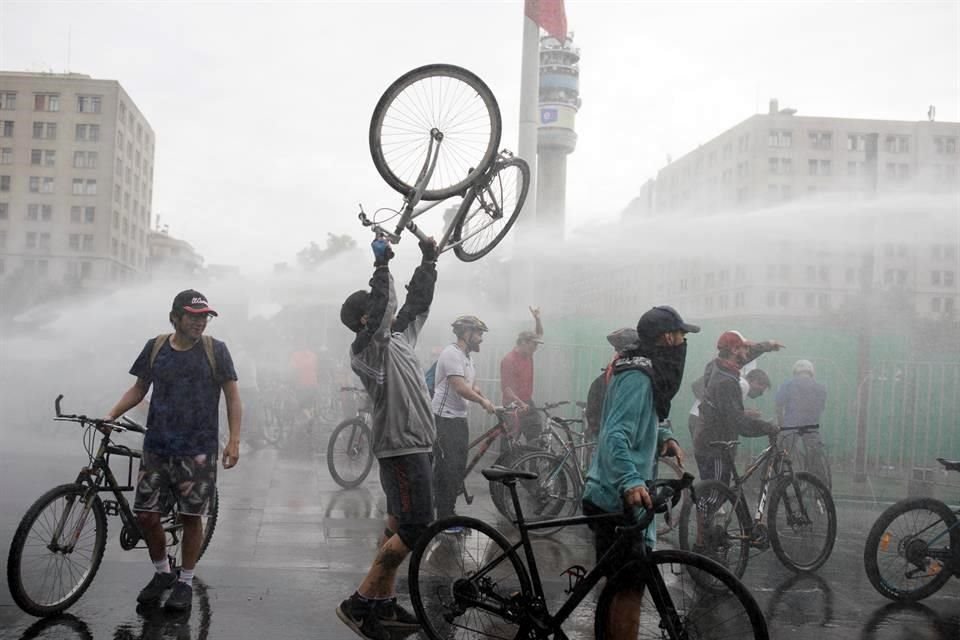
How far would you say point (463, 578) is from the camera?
176 inches

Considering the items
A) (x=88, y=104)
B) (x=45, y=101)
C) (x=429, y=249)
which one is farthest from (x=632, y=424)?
(x=88, y=104)

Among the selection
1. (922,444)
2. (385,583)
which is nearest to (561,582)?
(385,583)

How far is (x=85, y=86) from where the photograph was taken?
72.0m

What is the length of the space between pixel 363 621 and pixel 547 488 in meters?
3.47

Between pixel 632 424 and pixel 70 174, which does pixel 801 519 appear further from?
pixel 70 174

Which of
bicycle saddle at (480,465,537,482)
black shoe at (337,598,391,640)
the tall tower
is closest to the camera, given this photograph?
bicycle saddle at (480,465,537,482)

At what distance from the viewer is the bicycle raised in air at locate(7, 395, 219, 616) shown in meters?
4.97

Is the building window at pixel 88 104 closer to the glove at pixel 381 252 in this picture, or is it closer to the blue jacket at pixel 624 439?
the glove at pixel 381 252

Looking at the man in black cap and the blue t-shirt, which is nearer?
the man in black cap

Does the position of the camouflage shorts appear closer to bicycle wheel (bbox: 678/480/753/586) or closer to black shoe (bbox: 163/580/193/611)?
black shoe (bbox: 163/580/193/611)

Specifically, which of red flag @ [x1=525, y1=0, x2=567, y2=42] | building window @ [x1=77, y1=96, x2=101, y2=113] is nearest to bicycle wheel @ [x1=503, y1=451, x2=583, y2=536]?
red flag @ [x1=525, y1=0, x2=567, y2=42]

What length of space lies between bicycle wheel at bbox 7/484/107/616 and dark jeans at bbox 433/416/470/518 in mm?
3017

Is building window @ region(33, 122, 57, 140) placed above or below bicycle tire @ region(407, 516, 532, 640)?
above

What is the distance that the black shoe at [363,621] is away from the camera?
4844 mm
